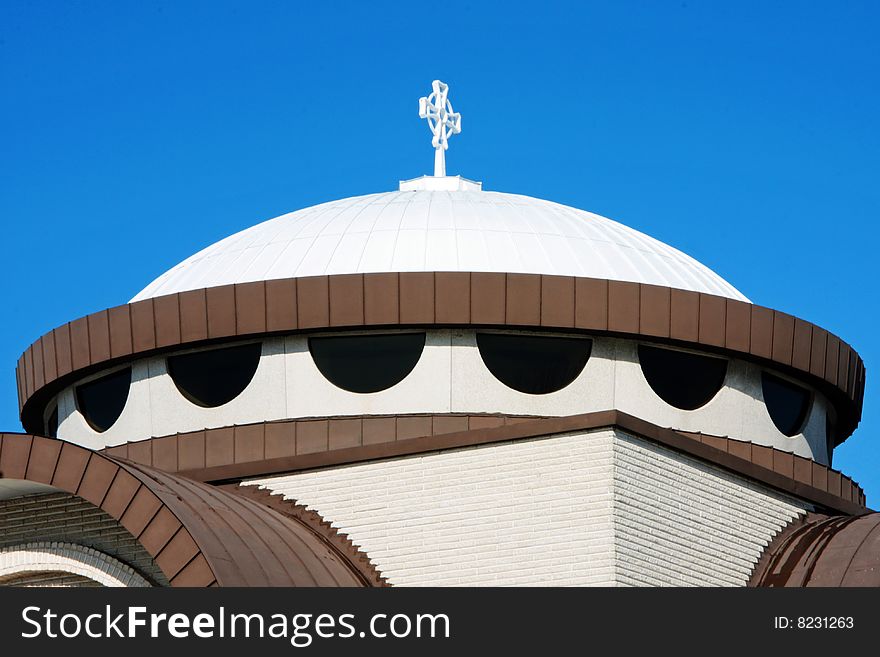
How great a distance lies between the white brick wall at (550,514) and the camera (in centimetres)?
2059

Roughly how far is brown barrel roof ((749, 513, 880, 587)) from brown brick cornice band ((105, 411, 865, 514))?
0.65 m

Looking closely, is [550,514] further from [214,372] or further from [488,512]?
[214,372]

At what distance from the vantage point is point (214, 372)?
24.4 metres

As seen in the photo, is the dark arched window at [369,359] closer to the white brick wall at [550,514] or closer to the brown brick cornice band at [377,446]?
the brown brick cornice band at [377,446]

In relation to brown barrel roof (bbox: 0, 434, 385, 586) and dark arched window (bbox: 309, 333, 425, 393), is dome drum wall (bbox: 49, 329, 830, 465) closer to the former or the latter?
dark arched window (bbox: 309, 333, 425, 393)

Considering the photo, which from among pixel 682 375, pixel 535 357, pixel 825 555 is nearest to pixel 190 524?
pixel 535 357

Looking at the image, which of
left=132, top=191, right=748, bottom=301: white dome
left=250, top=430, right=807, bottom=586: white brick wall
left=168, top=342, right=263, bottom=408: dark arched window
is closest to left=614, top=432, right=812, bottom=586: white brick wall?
left=250, top=430, right=807, bottom=586: white brick wall

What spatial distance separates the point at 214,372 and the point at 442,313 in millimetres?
2982

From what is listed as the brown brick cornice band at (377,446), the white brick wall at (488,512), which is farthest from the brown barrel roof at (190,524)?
the brown brick cornice band at (377,446)

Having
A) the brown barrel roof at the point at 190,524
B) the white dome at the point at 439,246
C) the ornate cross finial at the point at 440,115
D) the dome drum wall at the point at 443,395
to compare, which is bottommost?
the brown barrel roof at the point at 190,524

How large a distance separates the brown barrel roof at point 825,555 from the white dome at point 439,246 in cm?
414
